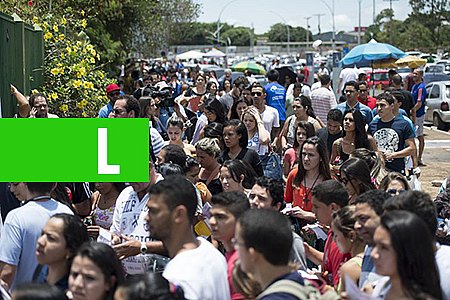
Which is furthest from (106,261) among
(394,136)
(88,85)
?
(88,85)

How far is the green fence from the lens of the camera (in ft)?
32.3

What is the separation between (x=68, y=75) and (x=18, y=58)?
208 cm

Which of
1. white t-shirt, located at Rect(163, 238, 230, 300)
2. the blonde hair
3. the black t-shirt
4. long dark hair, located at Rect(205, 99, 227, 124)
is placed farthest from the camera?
long dark hair, located at Rect(205, 99, 227, 124)

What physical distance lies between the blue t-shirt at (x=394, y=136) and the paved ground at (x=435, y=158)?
3433 millimetres

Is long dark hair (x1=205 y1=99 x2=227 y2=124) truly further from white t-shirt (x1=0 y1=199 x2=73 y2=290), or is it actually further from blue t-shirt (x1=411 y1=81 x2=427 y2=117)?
blue t-shirt (x1=411 y1=81 x2=427 y2=117)

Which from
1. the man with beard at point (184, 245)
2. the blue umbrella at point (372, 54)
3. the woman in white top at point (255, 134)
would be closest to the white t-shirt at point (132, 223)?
the man with beard at point (184, 245)

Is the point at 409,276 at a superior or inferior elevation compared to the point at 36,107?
inferior

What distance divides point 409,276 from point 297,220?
3441mm

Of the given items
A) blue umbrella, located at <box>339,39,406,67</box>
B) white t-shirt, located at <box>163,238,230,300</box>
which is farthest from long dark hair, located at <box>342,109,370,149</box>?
blue umbrella, located at <box>339,39,406,67</box>

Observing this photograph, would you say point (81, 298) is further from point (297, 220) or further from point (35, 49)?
point (35, 49)

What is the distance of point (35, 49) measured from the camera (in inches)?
505

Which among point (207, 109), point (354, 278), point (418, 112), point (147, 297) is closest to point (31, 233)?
point (147, 297)

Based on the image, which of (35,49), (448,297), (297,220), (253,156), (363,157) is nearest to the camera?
(448,297)

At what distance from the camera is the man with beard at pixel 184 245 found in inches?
172
